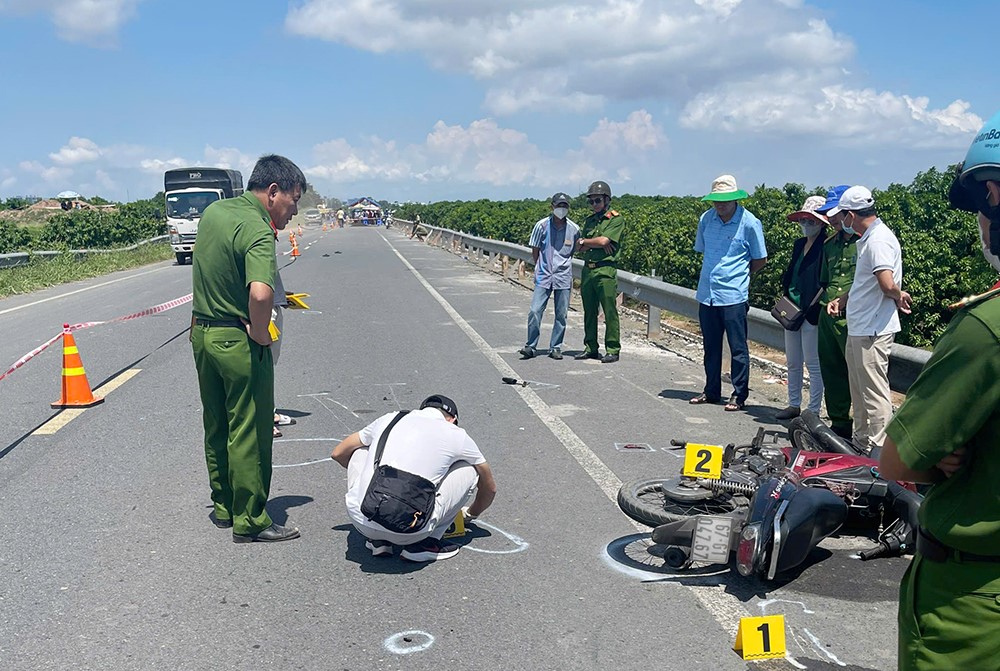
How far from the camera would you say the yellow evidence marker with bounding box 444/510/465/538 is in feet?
16.3

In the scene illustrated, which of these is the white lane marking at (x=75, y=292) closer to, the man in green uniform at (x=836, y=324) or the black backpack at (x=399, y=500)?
the black backpack at (x=399, y=500)

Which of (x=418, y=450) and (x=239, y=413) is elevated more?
(x=239, y=413)

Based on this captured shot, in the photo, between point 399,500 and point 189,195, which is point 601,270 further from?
point 189,195

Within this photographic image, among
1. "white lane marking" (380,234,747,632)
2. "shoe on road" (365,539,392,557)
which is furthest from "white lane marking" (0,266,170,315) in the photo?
"shoe on road" (365,539,392,557)

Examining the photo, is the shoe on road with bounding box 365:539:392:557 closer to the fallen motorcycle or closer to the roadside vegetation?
the fallen motorcycle

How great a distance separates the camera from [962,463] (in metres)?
2.05

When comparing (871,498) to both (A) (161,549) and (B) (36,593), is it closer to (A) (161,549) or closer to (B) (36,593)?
(A) (161,549)

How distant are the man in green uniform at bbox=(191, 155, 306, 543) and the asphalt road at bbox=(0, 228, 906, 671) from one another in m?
0.34

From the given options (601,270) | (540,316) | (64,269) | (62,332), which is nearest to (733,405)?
(601,270)

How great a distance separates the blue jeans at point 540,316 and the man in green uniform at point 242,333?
5.97 metres

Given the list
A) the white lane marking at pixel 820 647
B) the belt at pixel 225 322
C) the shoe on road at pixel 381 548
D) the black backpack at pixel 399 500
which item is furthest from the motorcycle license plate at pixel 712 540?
the belt at pixel 225 322

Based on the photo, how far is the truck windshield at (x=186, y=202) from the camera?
1238 inches

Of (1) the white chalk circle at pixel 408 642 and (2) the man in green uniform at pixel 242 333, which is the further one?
(2) the man in green uniform at pixel 242 333

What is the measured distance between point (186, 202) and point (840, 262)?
93.1ft
